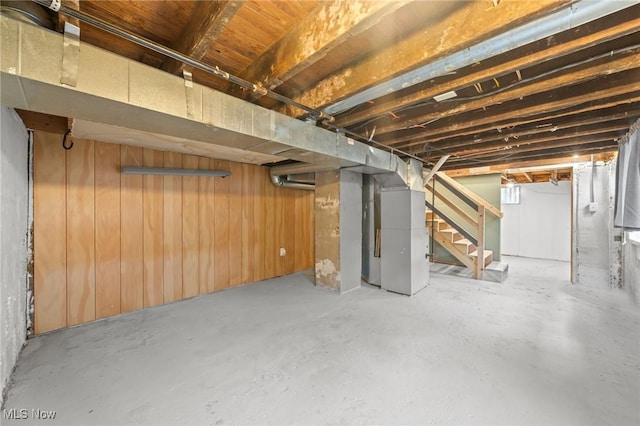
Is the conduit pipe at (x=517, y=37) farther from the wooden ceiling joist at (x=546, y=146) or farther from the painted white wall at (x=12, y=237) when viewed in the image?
the wooden ceiling joist at (x=546, y=146)

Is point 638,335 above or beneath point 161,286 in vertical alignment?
beneath

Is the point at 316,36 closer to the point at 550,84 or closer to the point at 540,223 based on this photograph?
the point at 550,84

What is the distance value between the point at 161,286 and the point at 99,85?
2628 millimetres

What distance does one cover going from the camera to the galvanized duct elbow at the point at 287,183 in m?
4.27

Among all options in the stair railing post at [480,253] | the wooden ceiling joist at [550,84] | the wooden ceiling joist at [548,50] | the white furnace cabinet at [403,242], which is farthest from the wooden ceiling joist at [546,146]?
the wooden ceiling joist at [548,50]

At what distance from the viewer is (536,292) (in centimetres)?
361

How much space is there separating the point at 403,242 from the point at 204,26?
10.3 ft

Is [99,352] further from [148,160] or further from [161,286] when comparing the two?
[148,160]

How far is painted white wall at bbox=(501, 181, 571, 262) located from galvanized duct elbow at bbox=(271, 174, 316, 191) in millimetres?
5820

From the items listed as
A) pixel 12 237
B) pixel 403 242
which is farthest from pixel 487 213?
pixel 12 237

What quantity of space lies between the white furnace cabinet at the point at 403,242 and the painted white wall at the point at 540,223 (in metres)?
4.77

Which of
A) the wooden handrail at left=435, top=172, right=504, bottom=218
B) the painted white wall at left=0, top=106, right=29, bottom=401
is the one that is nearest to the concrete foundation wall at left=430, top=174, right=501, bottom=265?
the wooden handrail at left=435, top=172, right=504, bottom=218

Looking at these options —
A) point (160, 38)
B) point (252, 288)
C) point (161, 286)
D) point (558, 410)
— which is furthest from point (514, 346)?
point (161, 286)

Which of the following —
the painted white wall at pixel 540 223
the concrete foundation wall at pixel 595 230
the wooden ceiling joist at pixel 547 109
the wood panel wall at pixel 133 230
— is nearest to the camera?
the wooden ceiling joist at pixel 547 109
